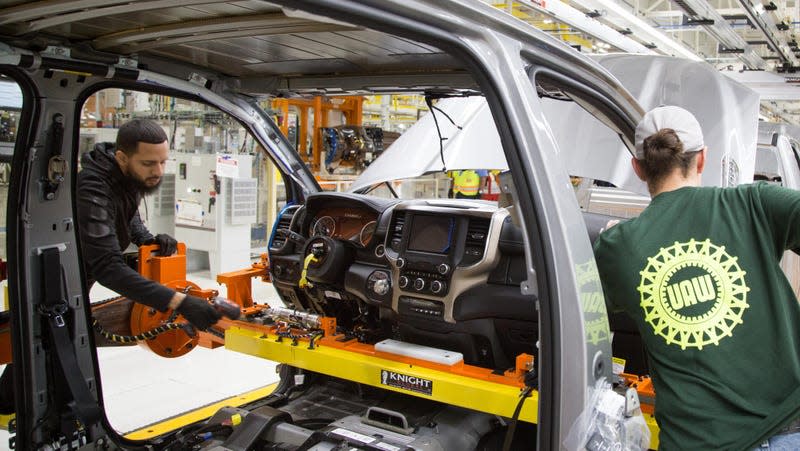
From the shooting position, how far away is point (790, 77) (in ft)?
31.1

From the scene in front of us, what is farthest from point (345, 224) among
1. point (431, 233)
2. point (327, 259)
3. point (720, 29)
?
point (720, 29)

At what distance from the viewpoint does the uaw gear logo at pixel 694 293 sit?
1.72m

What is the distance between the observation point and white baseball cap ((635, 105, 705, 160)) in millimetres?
1852

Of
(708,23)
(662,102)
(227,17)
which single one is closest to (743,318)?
(227,17)

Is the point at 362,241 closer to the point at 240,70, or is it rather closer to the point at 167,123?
the point at 240,70

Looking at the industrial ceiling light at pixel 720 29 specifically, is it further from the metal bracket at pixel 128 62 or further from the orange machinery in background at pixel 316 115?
Result: the metal bracket at pixel 128 62

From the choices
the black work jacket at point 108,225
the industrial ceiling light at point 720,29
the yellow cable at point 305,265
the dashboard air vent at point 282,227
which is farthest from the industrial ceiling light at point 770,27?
the black work jacket at point 108,225

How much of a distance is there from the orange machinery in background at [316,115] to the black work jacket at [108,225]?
5619 millimetres

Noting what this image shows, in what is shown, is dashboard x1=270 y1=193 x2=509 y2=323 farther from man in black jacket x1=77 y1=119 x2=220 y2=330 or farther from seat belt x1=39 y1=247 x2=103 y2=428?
seat belt x1=39 y1=247 x2=103 y2=428

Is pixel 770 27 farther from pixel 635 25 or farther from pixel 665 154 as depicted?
pixel 665 154

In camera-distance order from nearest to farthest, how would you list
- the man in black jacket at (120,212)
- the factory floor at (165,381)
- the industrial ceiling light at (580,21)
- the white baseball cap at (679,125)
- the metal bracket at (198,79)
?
1. the white baseball cap at (679,125)
2. the man in black jacket at (120,212)
3. the metal bracket at (198,79)
4. the factory floor at (165,381)
5. the industrial ceiling light at (580,21)

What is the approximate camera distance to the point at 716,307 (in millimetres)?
1729

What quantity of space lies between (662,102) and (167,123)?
26.1 feet

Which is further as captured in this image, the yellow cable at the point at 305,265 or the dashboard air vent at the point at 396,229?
the yellow cable at the point at 305,265
